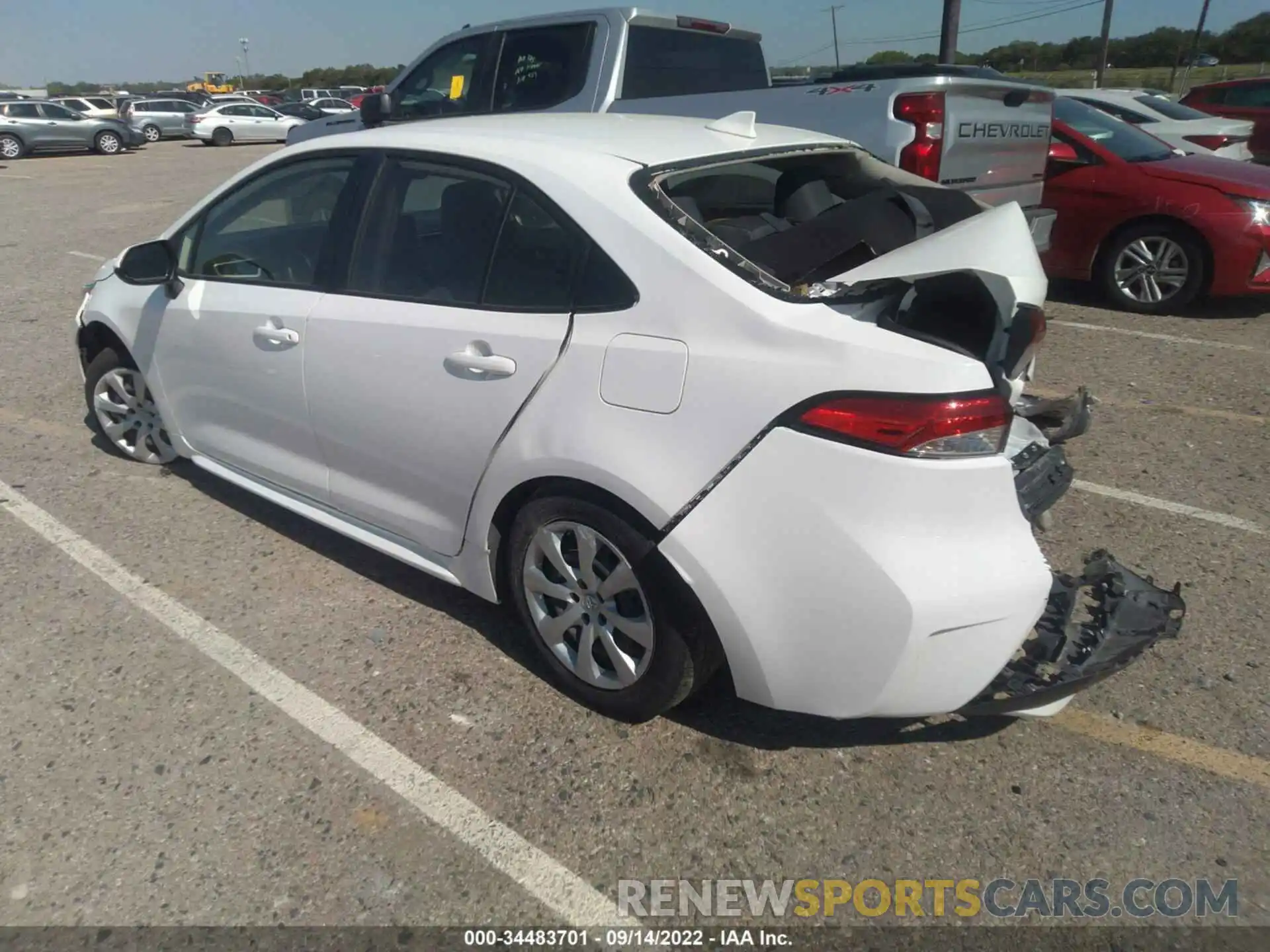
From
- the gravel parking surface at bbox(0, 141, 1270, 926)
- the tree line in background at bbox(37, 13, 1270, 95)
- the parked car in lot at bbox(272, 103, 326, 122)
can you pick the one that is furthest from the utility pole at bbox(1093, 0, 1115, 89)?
the gravel parking surface at bbox(0, 141, 1270, 926)

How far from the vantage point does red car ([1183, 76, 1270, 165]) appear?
1474 cm

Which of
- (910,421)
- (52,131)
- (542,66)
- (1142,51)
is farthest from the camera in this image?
(1142,51)

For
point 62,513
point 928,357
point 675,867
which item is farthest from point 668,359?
point 62,513

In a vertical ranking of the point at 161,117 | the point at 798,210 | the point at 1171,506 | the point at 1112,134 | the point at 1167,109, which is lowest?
the point at 1171,506

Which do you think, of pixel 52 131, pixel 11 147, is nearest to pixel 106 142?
pixel 52 131

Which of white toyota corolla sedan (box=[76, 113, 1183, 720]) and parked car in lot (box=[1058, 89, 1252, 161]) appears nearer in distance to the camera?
white toyota corolla sedan (box=[76, 113, 1183, 720])

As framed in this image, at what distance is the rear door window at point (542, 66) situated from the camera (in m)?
6.73

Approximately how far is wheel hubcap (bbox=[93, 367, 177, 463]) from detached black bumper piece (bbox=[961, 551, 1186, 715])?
3.80 m

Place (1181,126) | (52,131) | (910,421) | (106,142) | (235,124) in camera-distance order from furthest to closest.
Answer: (235,124) → (106,142) → (52,131) → (1181,126) → (910,421)

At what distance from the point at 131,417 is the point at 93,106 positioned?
3243 cm

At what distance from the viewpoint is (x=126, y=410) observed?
4.56 m

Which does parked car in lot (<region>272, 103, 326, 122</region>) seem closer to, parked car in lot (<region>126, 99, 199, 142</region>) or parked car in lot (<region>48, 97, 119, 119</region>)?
parked car in lot (<region>126, 99, 199, 142</region>)

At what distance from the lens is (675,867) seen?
7.72 feet

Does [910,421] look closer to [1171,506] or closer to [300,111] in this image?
[1171,506]
